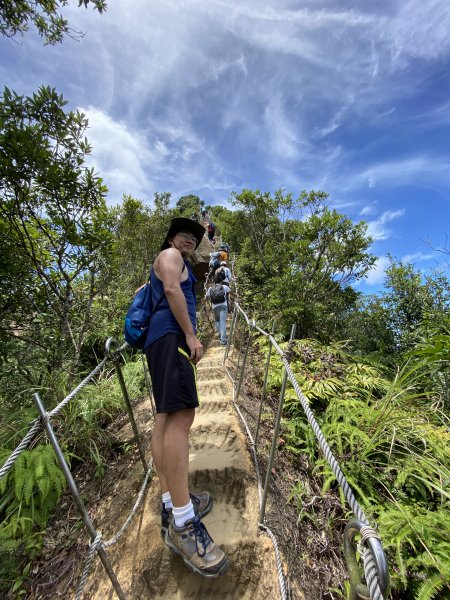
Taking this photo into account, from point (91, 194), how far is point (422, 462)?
459 cm

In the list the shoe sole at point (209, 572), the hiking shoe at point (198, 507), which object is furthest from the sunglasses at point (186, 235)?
the shoe sole at point (209, 572)

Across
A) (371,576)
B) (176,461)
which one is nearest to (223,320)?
(176,461)

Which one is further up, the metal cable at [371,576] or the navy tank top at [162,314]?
the navy tank top at [162,314]

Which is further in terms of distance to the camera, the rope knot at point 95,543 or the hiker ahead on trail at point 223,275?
the hiker ahead on trail at point 223,275

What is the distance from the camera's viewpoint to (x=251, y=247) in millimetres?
12461

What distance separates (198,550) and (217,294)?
17.7 feet

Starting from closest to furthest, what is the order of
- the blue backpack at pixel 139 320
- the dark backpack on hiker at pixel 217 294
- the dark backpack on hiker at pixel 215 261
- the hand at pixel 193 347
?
the hand at pixel 193 347 → the blue backpack at pixel 139 320 → the dark backpack on hiker at pixel 217 294 → the dark backpack on hiker at pixel 215 261

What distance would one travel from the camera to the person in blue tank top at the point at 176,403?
1.79 m

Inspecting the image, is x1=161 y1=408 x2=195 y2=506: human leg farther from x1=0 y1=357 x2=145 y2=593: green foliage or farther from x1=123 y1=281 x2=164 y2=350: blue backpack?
x1=0 y1=357 x2=145 y2=593: green foliage

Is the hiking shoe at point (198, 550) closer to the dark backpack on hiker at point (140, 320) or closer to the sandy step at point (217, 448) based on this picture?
the sandy step at point (217, 448)

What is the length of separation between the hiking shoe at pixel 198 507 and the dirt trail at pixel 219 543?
0.07 metres

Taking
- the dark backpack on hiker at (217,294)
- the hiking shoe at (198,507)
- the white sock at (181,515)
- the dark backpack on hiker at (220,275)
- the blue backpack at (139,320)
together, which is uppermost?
the dark backpack on hiker at (220,275)

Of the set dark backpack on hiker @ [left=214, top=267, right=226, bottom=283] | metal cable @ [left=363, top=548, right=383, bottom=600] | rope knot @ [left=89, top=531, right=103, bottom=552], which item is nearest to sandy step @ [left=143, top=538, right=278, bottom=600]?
rope knot @ [left=89, top=531, right=103, bottom=552]

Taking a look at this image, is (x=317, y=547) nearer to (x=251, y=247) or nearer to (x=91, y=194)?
(x=91, y=194)
